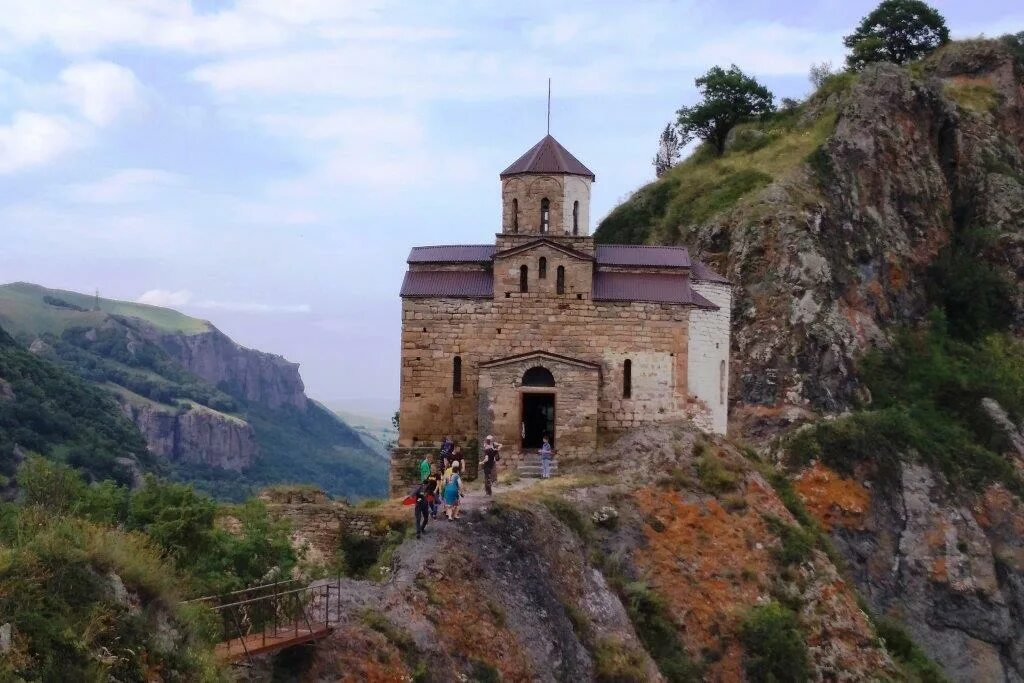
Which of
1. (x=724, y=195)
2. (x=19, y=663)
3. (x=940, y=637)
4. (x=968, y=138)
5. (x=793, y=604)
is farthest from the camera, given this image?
(x=968, y=138)

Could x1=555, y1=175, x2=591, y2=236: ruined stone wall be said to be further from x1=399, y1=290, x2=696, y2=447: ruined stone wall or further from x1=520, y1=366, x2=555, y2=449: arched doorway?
x1=520, y1=366, x2=555, y2=449: arched doorway

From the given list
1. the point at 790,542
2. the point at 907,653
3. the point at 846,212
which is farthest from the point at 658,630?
the point at 846,212

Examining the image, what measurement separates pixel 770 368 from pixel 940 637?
1233 centimetres

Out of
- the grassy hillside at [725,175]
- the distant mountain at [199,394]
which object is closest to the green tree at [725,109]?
the grassy hillside at [725,175]

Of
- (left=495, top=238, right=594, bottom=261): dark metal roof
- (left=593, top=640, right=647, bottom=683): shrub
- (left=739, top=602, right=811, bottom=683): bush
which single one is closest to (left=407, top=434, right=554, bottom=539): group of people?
(left=593, top=640, right=647, bottom=683): shrub

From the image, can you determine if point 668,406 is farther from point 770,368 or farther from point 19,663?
point 19,663

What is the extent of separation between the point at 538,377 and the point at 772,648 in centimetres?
981

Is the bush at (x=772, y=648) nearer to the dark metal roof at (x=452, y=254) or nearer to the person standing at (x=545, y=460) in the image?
the person standing at (x=545, y=460)

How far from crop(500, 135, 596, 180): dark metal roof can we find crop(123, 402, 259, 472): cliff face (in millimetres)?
88989

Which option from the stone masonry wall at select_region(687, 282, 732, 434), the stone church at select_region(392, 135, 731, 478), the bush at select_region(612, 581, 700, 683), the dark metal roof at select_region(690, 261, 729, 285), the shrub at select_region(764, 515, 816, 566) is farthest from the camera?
the dark metal roof at select_region(690, 261, 729, 285)

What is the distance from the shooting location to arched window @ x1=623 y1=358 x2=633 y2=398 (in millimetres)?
37625

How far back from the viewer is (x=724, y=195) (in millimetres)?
62500

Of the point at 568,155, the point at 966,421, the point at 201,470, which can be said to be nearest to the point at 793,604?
the point at 568,155

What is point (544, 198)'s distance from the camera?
129 ft
